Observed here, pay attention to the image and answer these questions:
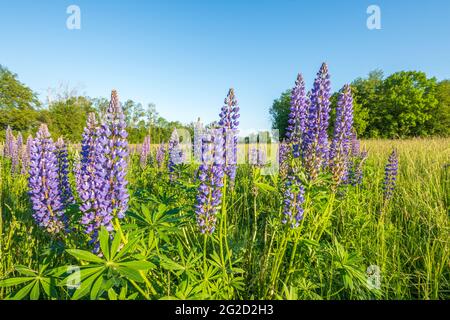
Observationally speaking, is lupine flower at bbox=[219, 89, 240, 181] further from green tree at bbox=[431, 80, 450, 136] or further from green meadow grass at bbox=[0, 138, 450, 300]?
green tree at bbox=[431, 80, 450, 136]

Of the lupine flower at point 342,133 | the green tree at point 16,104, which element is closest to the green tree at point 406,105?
the lupine flower at point 342,133

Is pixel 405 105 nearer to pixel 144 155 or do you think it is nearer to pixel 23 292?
pixel 144 155

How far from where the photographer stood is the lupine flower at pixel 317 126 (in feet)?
6.97

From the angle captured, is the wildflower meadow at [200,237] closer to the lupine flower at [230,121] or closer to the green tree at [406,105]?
the lupine flower at [230,121]

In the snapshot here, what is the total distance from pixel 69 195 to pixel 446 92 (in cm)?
6258

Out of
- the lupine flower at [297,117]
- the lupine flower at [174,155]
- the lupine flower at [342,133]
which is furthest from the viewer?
the lupine flower at [174,155]

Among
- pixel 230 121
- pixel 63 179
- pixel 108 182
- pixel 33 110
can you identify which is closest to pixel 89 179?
pixel 108 182

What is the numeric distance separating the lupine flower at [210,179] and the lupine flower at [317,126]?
816mm

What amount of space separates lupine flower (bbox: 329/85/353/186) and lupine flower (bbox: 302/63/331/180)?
285mm

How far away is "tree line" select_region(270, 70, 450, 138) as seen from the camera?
43.6 metres

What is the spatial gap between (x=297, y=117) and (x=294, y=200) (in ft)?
2.77

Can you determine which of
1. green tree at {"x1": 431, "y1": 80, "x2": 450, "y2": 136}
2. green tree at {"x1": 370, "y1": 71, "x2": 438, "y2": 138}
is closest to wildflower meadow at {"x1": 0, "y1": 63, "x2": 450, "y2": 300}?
green tree at {"x1": 370, "y1": 71, "x2": 438, "y2": 138}

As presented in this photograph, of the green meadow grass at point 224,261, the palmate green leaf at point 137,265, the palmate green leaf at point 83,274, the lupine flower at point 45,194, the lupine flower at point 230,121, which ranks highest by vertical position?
the lupine flower at point 230,121
